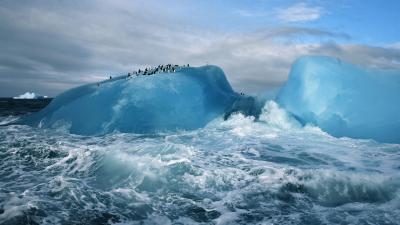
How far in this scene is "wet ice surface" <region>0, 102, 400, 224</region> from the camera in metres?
5.59

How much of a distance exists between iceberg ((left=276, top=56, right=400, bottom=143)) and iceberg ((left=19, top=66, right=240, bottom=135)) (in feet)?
12.3

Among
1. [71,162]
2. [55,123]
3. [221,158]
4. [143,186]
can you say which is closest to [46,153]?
[71,162]

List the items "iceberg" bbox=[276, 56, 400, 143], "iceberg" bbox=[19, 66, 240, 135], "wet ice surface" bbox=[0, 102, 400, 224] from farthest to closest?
"iceberg" bbox=[19, 66, 240, 135]
"iceberg" bbox=[276, 56, 400, 143]
"wet ice surface" bbox=[0, 102, 400, 224]

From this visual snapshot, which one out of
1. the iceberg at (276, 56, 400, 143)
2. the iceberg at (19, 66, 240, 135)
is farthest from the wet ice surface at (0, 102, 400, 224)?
the iceberg at (19, 66, 240, 135)

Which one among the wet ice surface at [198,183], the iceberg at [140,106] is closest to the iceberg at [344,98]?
the wet ice surface at [198,183]

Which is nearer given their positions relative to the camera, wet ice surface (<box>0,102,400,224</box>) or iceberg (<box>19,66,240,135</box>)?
wet ice surface (<box>0,102,400,224</box>)

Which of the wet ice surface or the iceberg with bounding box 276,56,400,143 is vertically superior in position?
the iceberg with bounding box 276,56,400,143

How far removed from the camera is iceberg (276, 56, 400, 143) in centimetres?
1299

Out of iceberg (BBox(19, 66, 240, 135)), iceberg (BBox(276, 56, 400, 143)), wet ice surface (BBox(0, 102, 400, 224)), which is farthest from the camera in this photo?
iceberg (BBox(19, 66, 240, 135))

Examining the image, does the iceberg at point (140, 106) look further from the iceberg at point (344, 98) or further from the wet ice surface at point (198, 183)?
the iceberg at point (344, 98)

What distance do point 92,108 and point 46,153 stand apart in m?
5.34

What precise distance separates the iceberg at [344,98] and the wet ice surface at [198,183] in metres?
1.41

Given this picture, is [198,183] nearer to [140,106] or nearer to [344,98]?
[140,106]

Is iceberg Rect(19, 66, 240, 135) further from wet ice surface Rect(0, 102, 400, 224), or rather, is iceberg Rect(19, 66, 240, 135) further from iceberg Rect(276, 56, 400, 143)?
iceberg Rect(276, 56, 400, 143)
